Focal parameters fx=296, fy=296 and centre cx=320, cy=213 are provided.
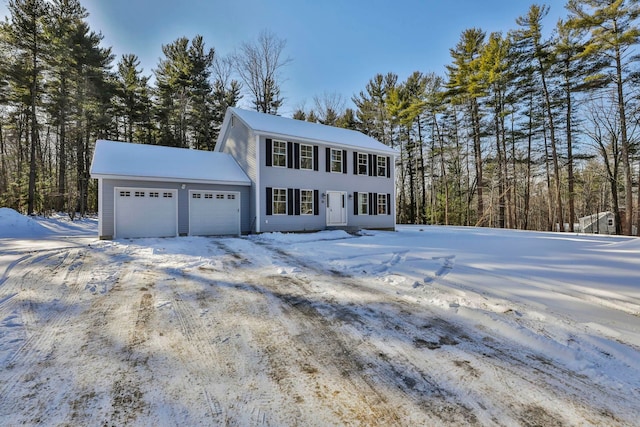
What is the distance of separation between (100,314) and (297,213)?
32.4 feet

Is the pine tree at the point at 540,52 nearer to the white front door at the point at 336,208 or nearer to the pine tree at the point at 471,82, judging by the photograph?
the pine tree at the point at 471,82

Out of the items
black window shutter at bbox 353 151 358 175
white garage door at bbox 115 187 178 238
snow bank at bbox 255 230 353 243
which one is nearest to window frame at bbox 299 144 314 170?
black window shutter at bbox 353 151 358 175

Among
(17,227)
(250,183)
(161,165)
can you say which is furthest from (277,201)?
(17,227)

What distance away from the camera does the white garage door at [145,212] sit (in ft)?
34.7

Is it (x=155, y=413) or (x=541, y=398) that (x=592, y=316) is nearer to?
(x=541, y=398)

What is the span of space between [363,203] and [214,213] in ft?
23.7

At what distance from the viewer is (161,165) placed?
38.8ft

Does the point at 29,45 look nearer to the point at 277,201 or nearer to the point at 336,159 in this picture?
the point at 277,201

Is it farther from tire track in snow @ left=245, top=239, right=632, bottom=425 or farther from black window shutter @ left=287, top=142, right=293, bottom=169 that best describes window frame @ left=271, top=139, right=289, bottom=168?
tire track in snow @ left=245, top=239, right=632, bottom=425

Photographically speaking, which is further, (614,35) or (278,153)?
(614,35)

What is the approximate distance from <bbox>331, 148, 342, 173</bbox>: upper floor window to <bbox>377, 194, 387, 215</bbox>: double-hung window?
9.49 ft

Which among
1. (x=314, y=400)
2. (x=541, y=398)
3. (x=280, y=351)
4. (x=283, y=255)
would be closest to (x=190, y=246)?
(x=283, y=255)

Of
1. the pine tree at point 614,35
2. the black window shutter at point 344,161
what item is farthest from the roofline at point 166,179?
the pine tree at point 614,35

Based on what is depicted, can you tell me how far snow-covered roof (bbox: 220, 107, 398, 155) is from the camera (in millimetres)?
12789
